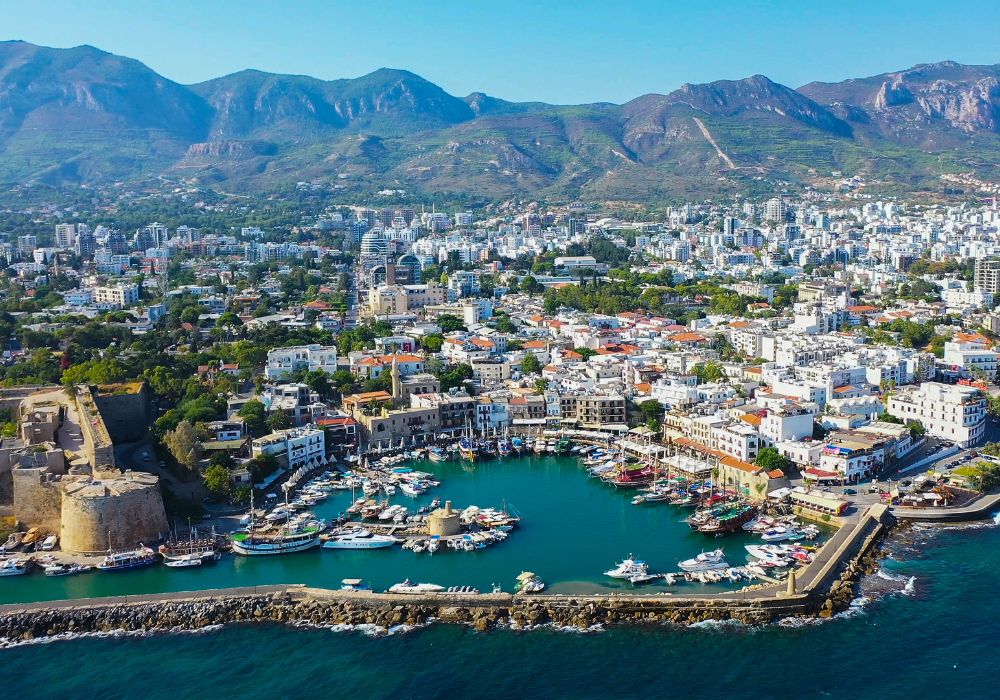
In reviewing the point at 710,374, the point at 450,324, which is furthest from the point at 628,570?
the point at 450,324

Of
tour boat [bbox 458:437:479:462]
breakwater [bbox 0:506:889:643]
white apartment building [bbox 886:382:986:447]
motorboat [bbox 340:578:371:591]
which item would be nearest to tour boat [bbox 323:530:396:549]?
motorboat [bbox 340:578:371:591]

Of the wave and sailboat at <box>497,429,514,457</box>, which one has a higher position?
sailboat at <box>497,429,514,457</box>

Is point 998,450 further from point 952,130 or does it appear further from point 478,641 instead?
point 952,130

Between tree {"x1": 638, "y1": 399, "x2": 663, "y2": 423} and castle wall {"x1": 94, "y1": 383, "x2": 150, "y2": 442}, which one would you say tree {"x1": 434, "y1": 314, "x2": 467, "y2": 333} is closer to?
tree {"x1": 638, "y1": 399, "x2": 663, "y2": 423}

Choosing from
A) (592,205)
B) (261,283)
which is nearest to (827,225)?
(592,205)

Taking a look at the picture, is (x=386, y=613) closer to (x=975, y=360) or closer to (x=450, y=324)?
(x=975, y=360)

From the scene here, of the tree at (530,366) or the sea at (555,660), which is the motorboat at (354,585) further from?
the tree at (530,366)
